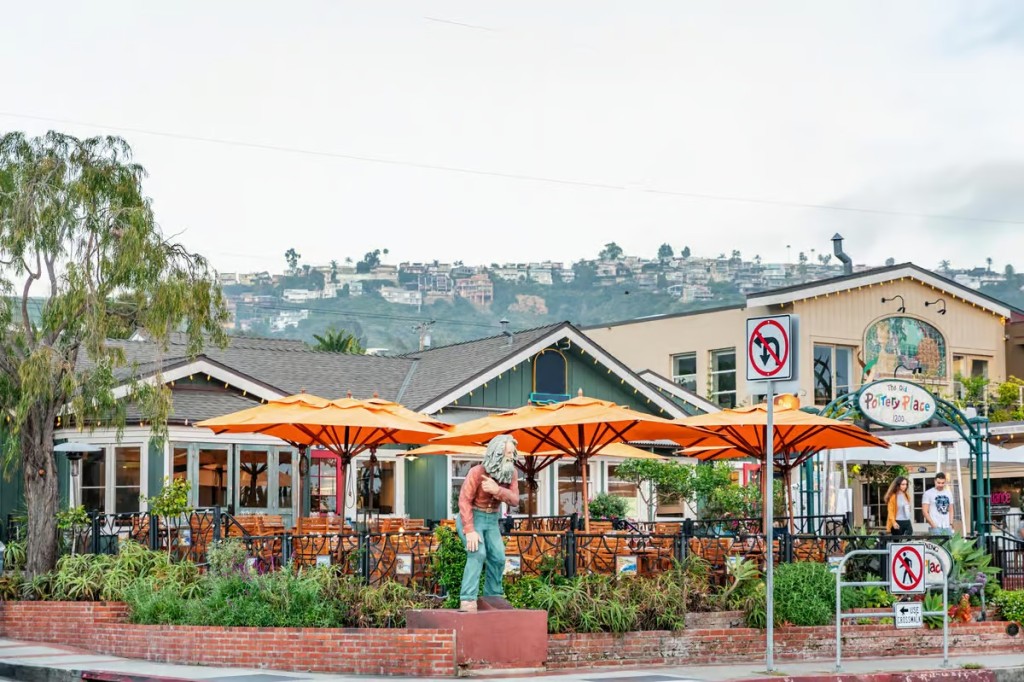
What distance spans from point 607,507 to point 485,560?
43.7 feet

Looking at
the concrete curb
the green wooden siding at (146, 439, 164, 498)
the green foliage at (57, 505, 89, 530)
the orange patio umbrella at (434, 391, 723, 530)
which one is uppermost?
the orange patio umbrella at (434, 391, 723, 530)

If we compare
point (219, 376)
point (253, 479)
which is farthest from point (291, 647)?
point (219, 376)

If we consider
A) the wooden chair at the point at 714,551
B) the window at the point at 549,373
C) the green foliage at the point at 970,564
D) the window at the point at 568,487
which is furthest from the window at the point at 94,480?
the green foliage at the point at 970,564

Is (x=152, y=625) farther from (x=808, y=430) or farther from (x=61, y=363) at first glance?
(x=808, y=430)

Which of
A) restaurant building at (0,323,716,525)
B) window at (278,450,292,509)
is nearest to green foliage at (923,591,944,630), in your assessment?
restaurant building at (0,323,716,525)

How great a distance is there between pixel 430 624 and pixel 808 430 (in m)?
7.64

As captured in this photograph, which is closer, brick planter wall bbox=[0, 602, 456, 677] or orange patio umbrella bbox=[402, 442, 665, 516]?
brick planter wall bbox=[0, 602, 456, 677]

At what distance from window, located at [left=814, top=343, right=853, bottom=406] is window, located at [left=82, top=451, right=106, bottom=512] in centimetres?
2153

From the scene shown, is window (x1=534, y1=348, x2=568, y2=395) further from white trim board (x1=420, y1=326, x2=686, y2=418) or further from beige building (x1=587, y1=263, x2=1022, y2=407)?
beige building (x1=587, y1=263, x2=1022, y2=407)

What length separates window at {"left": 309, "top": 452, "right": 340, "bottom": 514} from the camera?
27.0 m

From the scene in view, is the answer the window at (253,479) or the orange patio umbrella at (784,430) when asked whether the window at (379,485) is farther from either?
the orange patio umbrella at (784,430)

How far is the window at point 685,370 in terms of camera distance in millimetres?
41156

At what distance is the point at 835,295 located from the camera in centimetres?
3934

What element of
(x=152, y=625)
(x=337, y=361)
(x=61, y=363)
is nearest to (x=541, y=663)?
(x=152, y=625)
